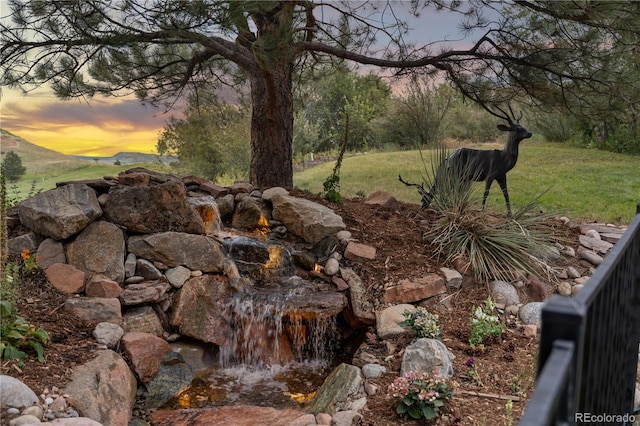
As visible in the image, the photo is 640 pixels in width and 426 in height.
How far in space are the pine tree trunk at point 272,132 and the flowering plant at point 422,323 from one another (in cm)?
328

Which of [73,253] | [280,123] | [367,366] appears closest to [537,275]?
[367,366]

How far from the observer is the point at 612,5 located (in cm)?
459

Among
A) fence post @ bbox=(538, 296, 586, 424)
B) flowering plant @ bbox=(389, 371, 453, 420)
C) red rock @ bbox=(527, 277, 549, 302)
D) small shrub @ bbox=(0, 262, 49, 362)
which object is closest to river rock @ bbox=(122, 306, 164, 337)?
small shrub @ bbox=(0, 262, 49, 362)

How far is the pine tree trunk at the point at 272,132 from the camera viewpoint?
6645mm

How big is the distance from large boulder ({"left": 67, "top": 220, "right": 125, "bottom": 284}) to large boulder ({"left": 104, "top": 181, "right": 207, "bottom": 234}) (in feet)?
0.50

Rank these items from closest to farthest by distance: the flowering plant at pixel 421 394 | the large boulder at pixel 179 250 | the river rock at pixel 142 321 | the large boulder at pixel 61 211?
the flowering plant at pixel 421 394 < the river rock at pixel 142 321 < the large boulder at pixel 61 211 < the large boulder at pixel 179 250

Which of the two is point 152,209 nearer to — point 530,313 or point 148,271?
point 148,271

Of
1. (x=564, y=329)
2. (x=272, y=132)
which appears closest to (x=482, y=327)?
(x=564, y=329)

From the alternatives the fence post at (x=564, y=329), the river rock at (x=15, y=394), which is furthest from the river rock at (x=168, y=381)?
the fence post at (x=564, y=329)

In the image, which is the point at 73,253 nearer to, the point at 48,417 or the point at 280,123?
the point at 48,417

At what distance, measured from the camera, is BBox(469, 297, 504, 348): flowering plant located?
3818 mm

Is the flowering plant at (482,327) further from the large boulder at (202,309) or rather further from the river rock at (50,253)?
the river rock at (50,253)

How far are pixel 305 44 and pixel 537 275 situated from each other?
144 inches

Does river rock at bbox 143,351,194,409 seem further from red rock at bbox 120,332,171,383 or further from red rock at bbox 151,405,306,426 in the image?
red rock at bbox 151,405,306,426
